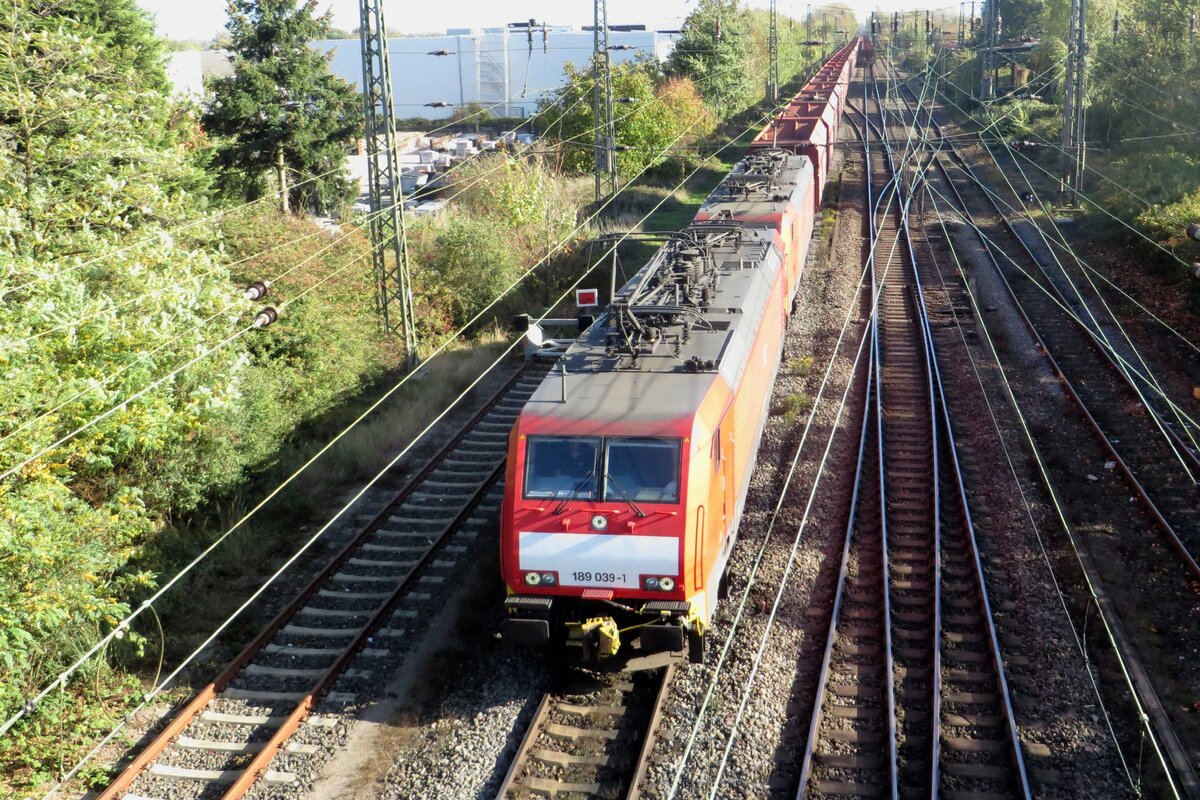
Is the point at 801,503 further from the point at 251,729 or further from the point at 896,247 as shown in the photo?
the point at 896,247

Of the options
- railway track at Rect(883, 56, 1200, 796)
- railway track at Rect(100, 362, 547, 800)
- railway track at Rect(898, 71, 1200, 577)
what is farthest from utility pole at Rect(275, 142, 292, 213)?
railway track at Rect(898, 71, 1200, 577)

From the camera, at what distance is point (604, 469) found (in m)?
9.92

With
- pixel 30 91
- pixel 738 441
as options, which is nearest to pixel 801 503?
pixel 738 441

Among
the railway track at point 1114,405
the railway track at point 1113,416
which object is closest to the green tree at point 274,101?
the railway track at point 1113,416

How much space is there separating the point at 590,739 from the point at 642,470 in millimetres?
2672

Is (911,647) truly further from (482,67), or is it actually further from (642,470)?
(482,67)

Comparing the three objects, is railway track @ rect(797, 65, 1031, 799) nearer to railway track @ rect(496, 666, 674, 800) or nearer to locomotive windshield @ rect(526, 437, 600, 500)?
railway track @ rect(496, 666, 674, 800)

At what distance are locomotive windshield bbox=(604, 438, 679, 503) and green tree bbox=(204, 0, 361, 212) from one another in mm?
22124

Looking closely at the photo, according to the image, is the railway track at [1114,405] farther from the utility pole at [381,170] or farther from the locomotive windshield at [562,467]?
the utility pole at [381,170]

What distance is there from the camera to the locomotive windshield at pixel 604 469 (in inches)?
384

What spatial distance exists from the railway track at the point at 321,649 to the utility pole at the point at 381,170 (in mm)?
4850

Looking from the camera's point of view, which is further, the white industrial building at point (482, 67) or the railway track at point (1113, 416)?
the white industrial building at point (482, 67)

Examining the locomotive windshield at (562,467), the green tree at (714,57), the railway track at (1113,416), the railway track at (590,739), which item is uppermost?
the green tree at (714,57)

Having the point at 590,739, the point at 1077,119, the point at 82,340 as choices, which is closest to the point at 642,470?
the point at 590,739
